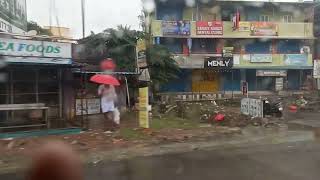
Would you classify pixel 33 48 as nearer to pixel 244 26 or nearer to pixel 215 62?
pixel 215 62

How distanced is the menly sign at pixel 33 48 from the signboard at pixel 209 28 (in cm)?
2531

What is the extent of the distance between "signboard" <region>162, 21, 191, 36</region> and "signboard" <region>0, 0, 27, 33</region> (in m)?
18.6

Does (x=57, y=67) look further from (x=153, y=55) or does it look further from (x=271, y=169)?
(x=153, y=55)

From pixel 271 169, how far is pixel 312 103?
23.8 metres

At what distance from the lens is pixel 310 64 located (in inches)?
1665

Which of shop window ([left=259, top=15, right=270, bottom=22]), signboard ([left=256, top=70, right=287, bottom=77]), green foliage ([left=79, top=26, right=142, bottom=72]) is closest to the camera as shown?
green foliage ([left=79, top=26, right=142, bottom=72])

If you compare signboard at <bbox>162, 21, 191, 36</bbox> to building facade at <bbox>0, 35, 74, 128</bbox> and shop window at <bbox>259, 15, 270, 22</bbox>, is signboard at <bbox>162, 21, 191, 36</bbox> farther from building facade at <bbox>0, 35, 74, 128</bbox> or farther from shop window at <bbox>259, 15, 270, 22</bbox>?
building facade at <bbox>0, 35, 74, 128</bbox>

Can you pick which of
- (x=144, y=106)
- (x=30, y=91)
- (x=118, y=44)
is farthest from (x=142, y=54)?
(x=118, y=44)

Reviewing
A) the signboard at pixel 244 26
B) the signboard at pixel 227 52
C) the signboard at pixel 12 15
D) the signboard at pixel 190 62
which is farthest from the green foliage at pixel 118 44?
the signboard at pixel 244 26

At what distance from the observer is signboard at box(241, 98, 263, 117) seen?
2045 centimetres

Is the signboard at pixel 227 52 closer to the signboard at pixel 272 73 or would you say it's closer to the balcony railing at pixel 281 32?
the balcony railing at pixel 281 32

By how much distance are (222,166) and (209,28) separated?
103ft

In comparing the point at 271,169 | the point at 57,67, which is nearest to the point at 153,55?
the point at 57,67

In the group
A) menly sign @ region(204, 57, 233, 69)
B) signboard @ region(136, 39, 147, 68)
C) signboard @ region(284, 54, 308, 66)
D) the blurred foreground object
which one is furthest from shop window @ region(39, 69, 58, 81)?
signboard @ region(284, 54, 308, 66)
